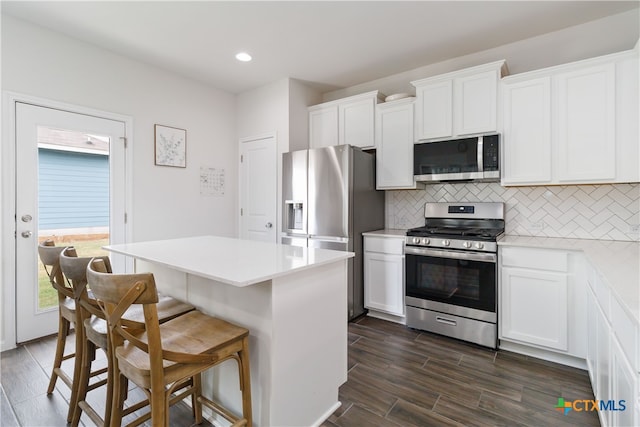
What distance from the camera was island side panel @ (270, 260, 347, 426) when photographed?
4.84 ft

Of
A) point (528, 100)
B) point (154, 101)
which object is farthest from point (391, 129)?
point (154, 101)

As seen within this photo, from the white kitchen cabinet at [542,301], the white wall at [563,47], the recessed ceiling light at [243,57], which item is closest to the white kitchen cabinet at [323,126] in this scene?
the recessed ceiling light at [243,57]

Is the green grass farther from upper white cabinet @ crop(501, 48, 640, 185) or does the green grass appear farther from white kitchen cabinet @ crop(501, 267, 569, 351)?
upper white cabinet @ crop(501, 48, 640, 185)

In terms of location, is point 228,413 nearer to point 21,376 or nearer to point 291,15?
point 21,376

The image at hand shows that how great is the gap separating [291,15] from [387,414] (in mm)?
2958

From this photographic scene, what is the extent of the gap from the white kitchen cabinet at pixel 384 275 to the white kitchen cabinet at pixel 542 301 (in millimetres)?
879

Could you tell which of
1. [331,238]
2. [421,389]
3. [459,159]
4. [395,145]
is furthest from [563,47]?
A: [421,389]

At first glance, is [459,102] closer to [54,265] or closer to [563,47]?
[563,47]

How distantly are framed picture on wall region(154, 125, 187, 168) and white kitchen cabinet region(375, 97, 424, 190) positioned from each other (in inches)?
91.2

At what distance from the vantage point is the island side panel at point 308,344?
1.48m

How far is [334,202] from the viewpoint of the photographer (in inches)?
128

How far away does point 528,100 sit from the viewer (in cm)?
265

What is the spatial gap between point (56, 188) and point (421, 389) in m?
3.45

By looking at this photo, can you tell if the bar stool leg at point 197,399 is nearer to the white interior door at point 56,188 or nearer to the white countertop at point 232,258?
the white countertop at point 232,258
